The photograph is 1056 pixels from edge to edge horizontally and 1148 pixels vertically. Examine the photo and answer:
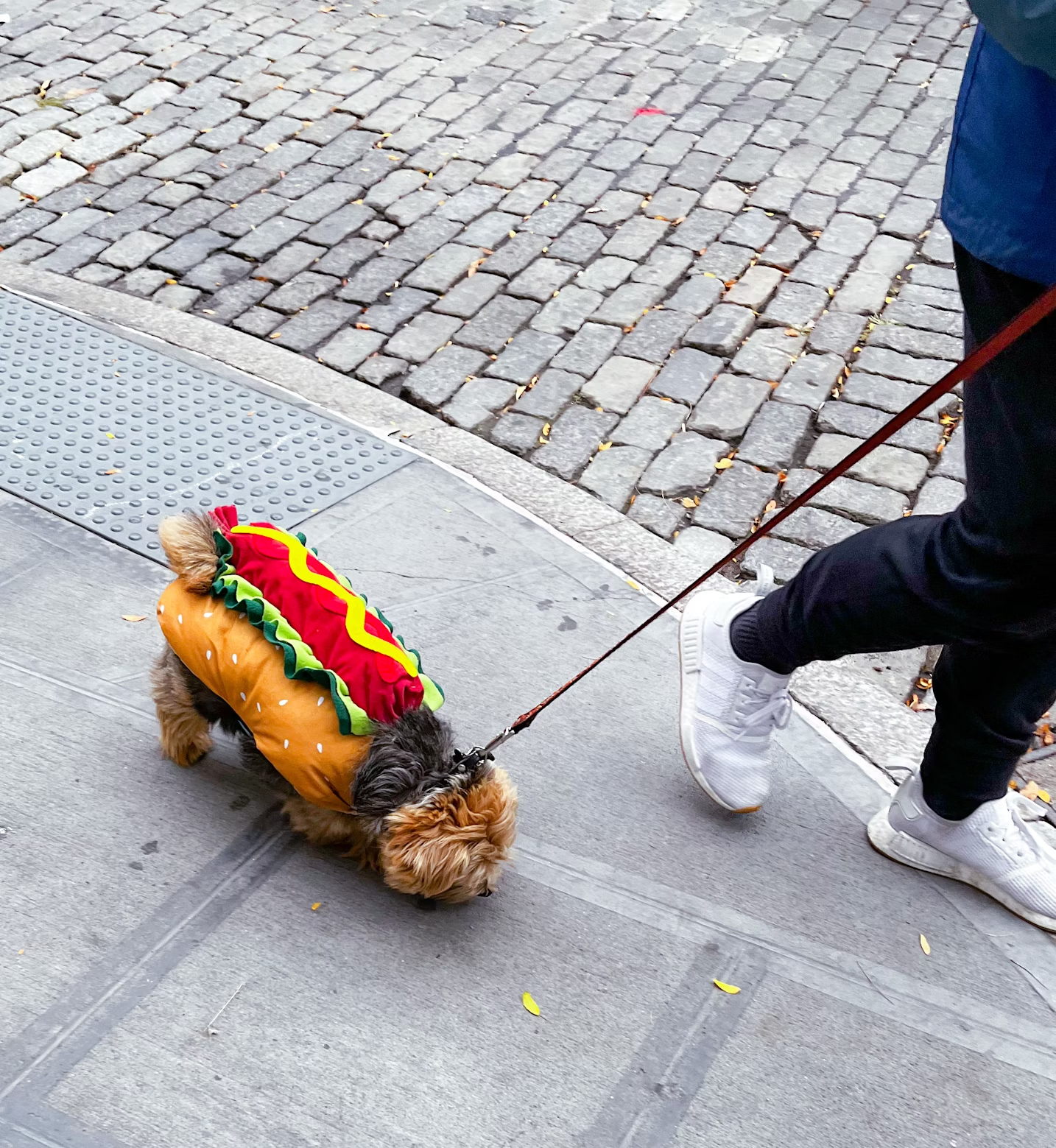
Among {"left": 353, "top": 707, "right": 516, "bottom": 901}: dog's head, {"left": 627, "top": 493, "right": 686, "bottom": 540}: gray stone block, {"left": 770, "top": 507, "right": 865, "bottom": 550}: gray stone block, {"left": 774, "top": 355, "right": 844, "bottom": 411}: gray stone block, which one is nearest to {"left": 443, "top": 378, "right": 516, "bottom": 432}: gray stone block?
{"left": 627, "top": 493, "right": 686, "bottom": 540}: gray stone block

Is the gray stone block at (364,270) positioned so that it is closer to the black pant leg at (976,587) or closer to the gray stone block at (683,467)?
the gray stone block at (683,467)

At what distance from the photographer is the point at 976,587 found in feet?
7.60

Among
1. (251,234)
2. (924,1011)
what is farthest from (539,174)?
(924,1011)

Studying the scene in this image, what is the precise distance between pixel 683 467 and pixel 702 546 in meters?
0.41

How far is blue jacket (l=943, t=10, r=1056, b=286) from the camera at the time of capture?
78.2 inches

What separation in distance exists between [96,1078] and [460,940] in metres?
0.76

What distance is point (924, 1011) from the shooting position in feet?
8.46

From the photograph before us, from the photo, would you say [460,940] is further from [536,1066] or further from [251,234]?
[251,234]

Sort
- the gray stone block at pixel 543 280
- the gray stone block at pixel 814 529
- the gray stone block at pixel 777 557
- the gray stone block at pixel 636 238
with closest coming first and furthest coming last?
the gray stone block at pixel 777 557 < the gray stone block at pixel 814 529 < the gray stone block at pixel 543 280 < the gray stone block at pixel 636 238

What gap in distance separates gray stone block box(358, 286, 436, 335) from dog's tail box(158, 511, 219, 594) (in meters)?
2.19

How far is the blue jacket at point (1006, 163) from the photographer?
199 cm

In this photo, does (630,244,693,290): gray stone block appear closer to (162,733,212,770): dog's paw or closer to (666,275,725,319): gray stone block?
(666,275,725,319): gray stone block

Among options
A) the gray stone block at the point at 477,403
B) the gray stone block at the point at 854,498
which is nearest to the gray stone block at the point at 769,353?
the gray stone block at the point at 854,498

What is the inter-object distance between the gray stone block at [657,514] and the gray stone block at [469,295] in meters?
1.28
